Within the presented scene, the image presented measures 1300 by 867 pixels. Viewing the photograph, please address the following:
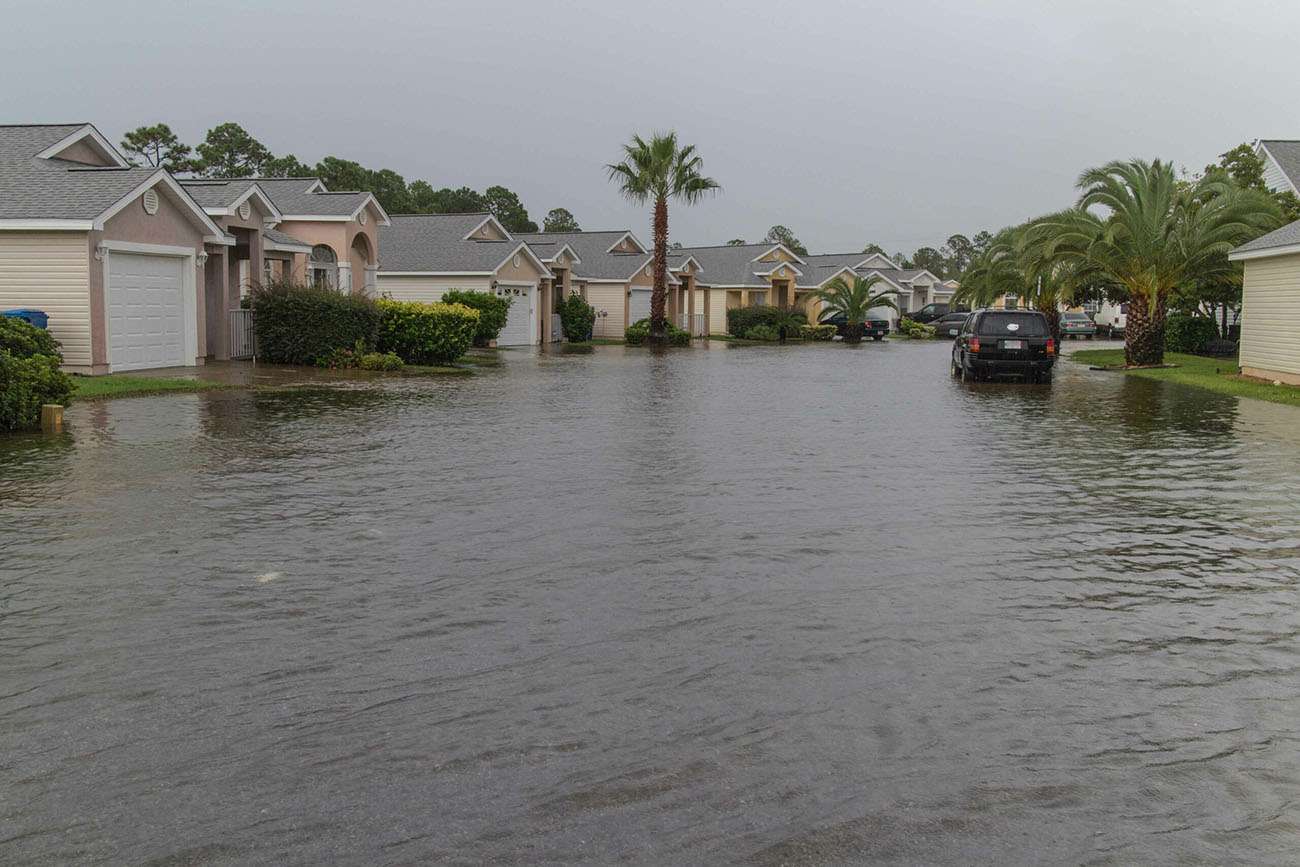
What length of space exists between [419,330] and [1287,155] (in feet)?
98.2

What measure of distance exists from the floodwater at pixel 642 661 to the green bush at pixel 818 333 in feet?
185

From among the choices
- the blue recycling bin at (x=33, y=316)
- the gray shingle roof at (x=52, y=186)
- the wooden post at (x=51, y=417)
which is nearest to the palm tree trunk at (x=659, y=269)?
the gray shingle roof at (x=52, y=186)

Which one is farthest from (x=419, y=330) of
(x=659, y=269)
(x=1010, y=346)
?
(x=659, y=269)

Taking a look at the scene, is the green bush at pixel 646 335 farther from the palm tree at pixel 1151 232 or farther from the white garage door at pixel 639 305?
the palm tree at pixel 1151 232

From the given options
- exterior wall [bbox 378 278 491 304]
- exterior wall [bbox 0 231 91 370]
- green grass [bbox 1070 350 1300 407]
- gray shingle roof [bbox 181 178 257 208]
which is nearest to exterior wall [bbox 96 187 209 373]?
exterior wall [bbox 0 231 91 370]

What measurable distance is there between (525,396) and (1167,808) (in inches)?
772

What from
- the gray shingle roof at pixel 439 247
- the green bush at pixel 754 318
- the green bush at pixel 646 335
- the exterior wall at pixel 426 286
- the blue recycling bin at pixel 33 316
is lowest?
the green bush at pixel 646 335

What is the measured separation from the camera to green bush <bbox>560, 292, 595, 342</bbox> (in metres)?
55.8

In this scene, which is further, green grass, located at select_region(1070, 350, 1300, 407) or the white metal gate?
the white metal gate

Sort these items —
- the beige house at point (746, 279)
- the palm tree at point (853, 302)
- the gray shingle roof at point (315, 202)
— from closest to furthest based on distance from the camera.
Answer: the gray shingle roof at point (315, 202), the palm tree at point (853, 302), the beige house at point (746, 279)

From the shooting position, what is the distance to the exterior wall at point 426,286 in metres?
46.8

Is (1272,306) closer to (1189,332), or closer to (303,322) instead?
(1189,332)

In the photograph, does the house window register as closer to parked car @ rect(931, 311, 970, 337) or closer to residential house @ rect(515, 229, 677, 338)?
residential house @ rect(515, 229, 677, 338)

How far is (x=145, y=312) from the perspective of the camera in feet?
87.9
